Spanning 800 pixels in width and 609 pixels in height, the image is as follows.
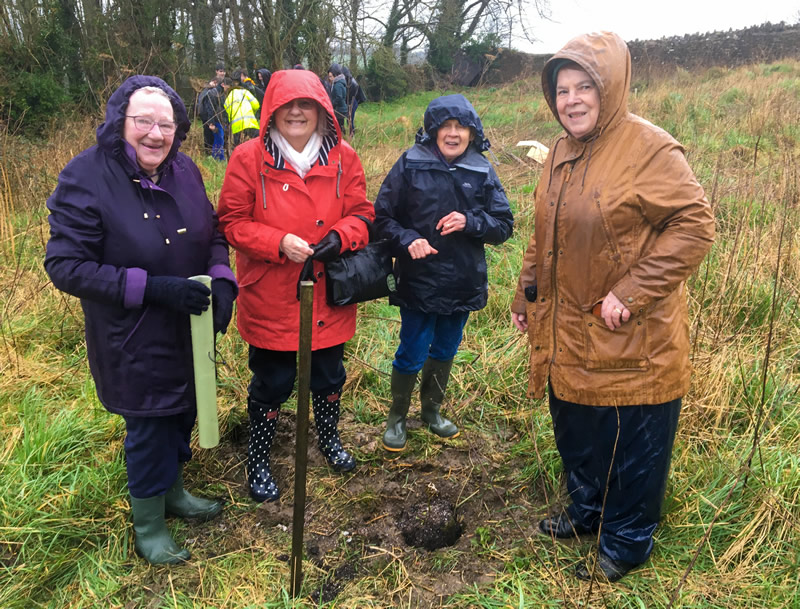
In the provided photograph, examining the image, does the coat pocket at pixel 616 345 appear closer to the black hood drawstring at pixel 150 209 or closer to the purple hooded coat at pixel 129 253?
the purple hooded coat at pixel 129 253

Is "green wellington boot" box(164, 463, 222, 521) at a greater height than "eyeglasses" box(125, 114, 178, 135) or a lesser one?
lesser

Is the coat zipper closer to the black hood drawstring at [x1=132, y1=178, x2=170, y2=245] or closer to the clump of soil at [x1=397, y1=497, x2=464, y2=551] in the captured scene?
the clump of soil at [x1=397, y1=497, x2=464, y2=551]

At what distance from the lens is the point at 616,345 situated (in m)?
1.90

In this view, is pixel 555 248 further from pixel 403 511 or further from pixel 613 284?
pixel 403 511

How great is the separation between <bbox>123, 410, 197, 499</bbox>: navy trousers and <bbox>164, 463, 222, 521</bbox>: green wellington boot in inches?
9.2

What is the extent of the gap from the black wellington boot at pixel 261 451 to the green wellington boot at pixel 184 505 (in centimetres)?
21

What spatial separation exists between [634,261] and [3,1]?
10.5 meters

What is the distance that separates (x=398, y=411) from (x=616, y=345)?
1522mm

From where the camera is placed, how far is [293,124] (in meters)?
2.33

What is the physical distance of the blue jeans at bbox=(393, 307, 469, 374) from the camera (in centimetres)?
285

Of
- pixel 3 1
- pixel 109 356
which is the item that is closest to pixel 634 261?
pixel 109 356

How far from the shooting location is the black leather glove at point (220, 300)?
84.4 inches

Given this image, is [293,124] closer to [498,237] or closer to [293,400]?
[498,237]

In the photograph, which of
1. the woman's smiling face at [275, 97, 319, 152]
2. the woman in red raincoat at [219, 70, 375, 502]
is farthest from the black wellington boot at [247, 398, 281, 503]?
the woman's smiling face at [275, 97, 319, 152]
